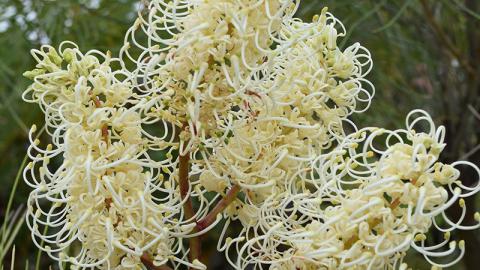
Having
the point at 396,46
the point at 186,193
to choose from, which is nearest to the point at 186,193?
the point at 186,193

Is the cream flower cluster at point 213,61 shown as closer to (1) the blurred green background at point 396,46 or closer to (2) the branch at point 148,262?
(2) the branch at point 148,262

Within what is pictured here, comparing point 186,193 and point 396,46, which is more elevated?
point 186,193

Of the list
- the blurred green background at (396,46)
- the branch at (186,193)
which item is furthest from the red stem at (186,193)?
the blurred green background at (396,46)

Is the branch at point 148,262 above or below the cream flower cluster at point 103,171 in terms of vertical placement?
below

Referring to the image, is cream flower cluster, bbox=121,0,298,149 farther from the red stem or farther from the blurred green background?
the blurred green background

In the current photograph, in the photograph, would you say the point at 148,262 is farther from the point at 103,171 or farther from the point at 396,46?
the point at 396,46

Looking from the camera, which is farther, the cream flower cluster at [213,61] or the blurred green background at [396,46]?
the blurred green background at [396,46]

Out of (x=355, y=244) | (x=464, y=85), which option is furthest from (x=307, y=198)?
(x=464, y=85)

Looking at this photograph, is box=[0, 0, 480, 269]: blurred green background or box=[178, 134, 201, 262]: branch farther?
box=[0, 0, 480, 269]: blurred green background

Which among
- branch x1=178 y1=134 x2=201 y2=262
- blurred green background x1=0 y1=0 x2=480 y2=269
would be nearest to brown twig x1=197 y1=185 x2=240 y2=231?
branch x1=178 y1=134 x2=201 y2=262
